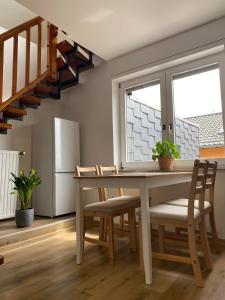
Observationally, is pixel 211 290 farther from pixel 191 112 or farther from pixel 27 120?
pixel 27 120

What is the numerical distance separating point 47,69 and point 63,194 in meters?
1.85

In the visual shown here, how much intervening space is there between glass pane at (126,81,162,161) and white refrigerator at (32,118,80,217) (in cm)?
90

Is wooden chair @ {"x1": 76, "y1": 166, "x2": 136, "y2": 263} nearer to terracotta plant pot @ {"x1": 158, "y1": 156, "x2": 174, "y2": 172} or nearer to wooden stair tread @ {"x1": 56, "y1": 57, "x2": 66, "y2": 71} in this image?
terracotta plant pot @ {"x1": 158, "y1": 156, "x2": 174, "y2": 172}

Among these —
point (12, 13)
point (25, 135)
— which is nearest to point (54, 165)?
point (25, 135)

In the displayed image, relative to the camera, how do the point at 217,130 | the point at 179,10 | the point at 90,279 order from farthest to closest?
the point at 217,130, the point at 179,10, the point at 90,279

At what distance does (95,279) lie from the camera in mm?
1643

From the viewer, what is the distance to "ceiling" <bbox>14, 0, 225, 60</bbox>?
2.24 metres

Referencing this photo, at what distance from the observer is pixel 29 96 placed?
3.15 metres

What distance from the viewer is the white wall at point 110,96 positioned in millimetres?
2523

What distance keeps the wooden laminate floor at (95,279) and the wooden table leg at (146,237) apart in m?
0.09

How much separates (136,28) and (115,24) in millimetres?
255

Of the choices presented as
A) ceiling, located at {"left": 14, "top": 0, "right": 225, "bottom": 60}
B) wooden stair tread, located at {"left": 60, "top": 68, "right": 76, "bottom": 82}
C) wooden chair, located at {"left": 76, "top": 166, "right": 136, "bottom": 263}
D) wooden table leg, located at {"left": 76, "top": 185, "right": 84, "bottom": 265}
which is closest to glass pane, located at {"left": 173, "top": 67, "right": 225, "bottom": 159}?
ceiling, located at {"left": 14, "top": 0, "right": 225, "bottom": 60}

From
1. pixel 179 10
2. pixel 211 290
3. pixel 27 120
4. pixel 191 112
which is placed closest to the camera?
pixel 211 290

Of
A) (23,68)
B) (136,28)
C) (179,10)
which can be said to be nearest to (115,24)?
(136,28)
